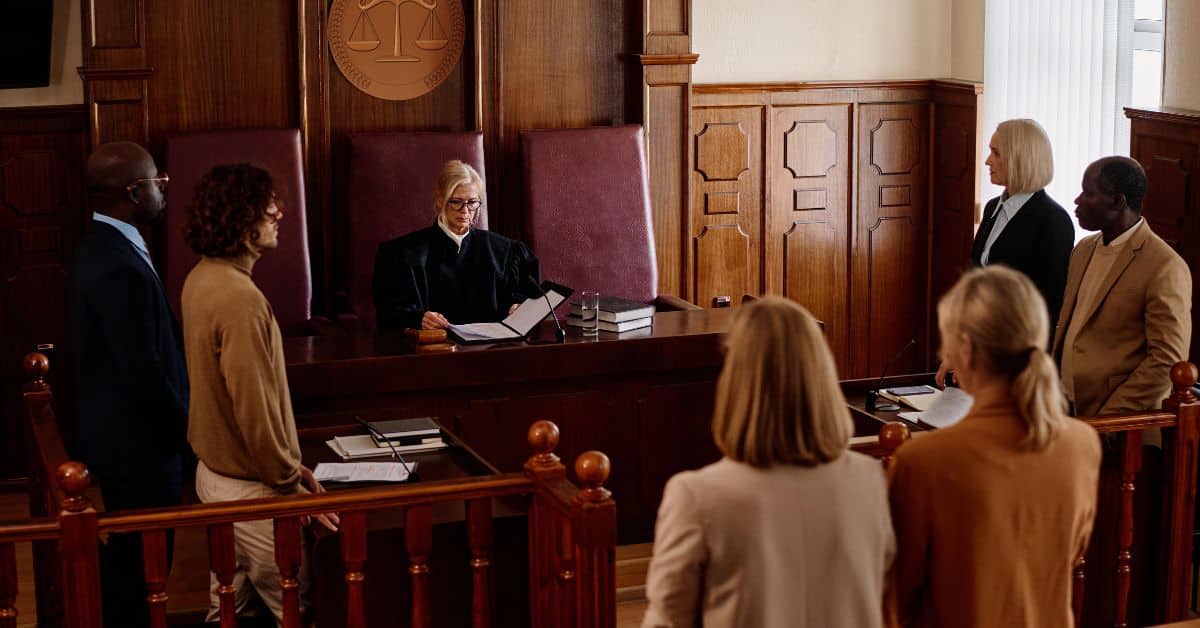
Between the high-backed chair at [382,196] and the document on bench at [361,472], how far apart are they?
2.39 meters

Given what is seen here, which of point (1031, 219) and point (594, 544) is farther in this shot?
point (1031, 219)

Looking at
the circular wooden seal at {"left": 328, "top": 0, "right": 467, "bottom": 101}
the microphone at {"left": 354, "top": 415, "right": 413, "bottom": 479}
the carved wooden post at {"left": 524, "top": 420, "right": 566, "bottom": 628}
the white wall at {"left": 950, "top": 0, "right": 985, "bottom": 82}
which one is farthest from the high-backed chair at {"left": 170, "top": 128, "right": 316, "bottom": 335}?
the white wall at {"left": 950, "top": 0, "right": 985, "bottom": 82}

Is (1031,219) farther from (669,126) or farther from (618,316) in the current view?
(669,126)

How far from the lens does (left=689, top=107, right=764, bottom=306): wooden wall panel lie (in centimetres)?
735

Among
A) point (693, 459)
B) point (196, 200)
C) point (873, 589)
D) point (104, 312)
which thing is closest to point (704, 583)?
point (873, 589)

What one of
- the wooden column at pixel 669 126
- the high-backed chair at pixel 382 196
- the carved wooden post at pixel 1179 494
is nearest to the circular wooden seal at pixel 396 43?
the high-backed chair at pixel 382 196

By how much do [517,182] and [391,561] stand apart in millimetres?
3339

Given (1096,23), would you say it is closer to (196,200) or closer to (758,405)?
(196,200)

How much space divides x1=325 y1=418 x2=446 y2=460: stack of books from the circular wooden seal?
2619 mm

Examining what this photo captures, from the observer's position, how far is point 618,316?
5.40m

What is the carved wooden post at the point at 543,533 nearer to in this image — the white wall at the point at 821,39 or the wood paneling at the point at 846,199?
the wood paneling at the point at 846,199

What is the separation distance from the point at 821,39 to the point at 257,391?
16.1ft

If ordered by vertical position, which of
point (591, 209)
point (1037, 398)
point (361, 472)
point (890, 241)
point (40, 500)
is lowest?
point (40, 500)

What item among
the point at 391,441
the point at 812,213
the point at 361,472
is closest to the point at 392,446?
the point at 391,441
